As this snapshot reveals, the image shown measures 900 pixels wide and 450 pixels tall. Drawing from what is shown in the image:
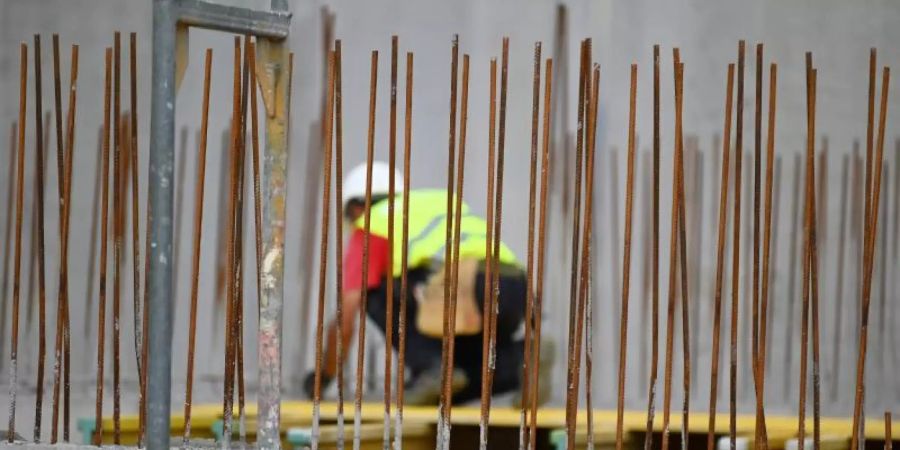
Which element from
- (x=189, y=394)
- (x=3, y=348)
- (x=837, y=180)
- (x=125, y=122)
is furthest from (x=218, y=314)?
(x=189, y=394)

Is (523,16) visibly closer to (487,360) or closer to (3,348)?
(3,348)

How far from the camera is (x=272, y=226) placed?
9.93 ft

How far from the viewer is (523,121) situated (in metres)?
10.4

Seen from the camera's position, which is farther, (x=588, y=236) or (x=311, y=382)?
(x=311, y=382)

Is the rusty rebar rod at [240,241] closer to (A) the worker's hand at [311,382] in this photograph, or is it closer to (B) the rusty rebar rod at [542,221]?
(B) the rusty rebar rod at [542,221]

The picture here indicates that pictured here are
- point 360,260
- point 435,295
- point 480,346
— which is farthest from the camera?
point 360,260

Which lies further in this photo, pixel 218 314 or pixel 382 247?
pixel 218 314

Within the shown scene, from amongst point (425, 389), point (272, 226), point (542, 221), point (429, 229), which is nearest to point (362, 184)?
point (429, 229)

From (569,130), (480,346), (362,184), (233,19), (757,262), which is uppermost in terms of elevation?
(569,130)

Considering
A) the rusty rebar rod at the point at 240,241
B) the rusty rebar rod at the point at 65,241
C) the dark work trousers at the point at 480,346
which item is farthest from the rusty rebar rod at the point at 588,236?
the dark work trousers at the point at 480,346

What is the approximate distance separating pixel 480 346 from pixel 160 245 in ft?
18.9

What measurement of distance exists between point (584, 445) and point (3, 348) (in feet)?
19.7

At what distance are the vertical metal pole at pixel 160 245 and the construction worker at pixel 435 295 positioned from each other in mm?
5228

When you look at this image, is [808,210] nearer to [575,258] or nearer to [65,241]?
[575,258]
